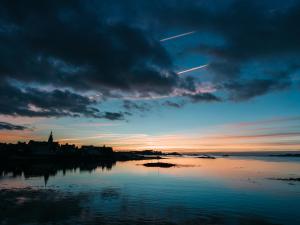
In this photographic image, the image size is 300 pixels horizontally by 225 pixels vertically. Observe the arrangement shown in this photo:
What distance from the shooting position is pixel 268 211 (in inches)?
1414

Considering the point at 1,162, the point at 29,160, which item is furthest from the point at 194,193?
the point at 29,160

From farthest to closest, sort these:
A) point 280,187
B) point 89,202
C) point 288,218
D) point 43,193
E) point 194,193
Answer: point 280,187
point 194,193
point 43,193
point 89,202
point 288,218

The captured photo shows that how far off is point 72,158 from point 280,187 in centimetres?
12089

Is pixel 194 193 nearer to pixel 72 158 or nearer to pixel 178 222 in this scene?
pixel 178 222

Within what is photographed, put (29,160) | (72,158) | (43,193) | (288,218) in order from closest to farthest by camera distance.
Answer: (288,218)
(43,193)
(29,160)
(72,158)

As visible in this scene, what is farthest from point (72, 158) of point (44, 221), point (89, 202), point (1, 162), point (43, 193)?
point (44, 221)

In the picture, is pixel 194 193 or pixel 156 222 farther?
pixel 194 193

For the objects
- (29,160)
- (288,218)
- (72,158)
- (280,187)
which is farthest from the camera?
(72,158)

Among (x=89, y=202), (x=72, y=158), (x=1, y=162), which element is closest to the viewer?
(x=89, y=202)

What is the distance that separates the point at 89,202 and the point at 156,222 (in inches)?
522

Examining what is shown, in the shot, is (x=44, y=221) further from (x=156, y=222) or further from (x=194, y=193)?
(x=194, y=193)

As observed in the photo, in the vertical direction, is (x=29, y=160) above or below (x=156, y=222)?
above

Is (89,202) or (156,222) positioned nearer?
(156,222)

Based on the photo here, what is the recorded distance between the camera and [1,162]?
348 ft
